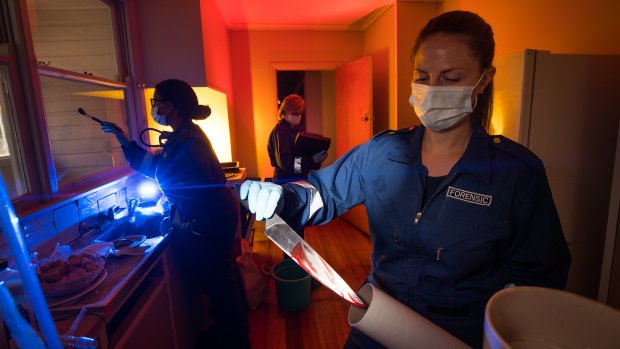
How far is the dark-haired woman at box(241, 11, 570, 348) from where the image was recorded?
2.44 ft

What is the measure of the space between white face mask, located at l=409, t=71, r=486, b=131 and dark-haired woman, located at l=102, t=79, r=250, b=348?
117cm

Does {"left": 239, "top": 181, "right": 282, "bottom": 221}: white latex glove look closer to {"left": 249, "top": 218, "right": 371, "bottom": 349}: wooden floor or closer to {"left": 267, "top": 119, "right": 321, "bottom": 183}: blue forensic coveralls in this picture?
{"left": 249, "top": 218, "right": 371, "bottom": 349}: wooden floor

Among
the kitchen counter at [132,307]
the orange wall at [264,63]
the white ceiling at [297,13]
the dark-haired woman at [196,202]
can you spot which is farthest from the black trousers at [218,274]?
the white ceiling at [297,13]

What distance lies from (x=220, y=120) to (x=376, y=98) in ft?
6.61

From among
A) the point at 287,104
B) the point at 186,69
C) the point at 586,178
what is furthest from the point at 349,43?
the point at 586,178

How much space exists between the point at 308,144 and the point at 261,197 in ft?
6.45

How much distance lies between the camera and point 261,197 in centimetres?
68

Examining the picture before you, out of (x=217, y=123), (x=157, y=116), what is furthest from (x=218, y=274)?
(x=217, y=123)

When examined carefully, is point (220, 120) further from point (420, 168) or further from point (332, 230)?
point (420, 168)

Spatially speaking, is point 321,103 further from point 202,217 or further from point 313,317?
point 202,217

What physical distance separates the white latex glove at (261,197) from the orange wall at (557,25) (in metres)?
2.17

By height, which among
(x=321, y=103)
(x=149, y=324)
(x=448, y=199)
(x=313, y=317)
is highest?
(x=321, y=103)

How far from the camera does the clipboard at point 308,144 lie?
2562mm

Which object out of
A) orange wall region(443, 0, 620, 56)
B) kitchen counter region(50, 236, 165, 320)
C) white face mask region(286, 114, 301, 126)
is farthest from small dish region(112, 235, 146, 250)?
orange wall region(443, 0, 620, 56)
